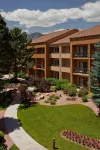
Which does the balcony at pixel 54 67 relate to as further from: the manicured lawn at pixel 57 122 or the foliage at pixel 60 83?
the manicured lawn at pixel 57 122

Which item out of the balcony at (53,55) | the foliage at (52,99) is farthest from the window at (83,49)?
the foliage at (52,99)

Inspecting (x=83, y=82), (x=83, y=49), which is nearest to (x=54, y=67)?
(x=83, y=82)

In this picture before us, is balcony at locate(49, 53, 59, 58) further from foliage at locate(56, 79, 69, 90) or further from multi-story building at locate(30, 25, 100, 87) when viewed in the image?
foliage at locate(56, 79, 69, 90)

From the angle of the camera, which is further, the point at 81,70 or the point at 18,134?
the point at 81,70

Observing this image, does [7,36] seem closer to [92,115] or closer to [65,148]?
[92,115]

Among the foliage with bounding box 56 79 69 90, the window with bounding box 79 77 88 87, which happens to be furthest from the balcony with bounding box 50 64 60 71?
the window with bounding box 79 77 88 87

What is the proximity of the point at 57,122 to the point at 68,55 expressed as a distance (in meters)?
22.8

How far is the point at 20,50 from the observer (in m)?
55.6

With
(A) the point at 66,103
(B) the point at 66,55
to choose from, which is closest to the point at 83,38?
(B) the point at 66,55

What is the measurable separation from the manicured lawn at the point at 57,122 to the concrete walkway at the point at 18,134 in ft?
1.87

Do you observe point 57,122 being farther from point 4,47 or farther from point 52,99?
point 4,47

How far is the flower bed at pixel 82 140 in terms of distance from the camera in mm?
21781

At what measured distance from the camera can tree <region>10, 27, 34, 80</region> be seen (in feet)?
180

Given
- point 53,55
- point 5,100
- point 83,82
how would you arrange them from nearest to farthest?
point 5,100
point 83,82
point 53,55
